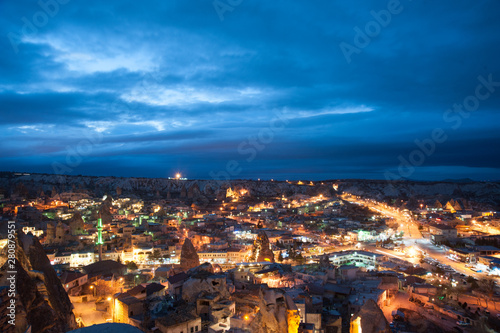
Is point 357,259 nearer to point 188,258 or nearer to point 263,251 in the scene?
point 263,251

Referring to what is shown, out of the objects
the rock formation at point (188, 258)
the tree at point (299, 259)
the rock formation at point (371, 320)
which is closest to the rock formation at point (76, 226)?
the rock formation at point (188, 258)

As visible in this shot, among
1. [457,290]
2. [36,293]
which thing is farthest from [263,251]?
[36,293]

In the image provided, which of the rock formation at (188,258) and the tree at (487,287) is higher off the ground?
the rock formation at (188,258)

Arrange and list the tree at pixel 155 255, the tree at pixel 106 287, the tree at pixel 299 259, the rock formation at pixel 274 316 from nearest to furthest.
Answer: the rock formation at pixel 274 316
the tree at pixel 106 287
the tree at pixel 299 259
the tree at pixel 155 255

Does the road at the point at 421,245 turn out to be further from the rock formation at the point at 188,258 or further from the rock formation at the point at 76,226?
the rock formation at the point at 76,226

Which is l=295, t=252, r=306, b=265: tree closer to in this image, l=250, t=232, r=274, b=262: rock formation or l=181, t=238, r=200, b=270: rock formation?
l=250, t=232, r=274, b=262: rock formation

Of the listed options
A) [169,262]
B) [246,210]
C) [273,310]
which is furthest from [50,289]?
[246,210]

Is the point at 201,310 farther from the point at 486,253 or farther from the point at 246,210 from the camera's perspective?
the point at 246,210

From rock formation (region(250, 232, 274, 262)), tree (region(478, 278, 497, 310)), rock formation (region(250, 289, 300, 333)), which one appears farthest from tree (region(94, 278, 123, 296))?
tree (region(478, 278, 497, 310))
